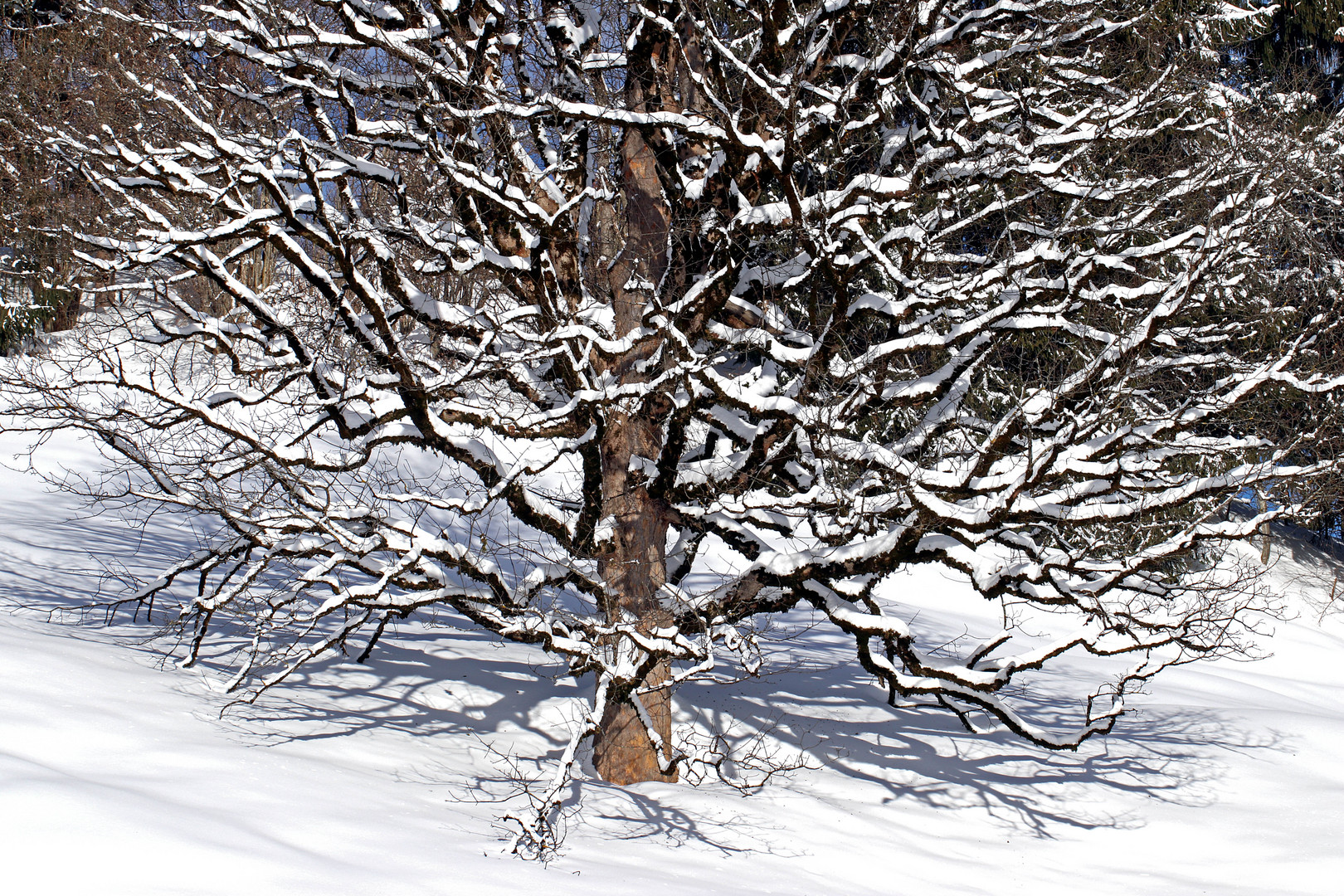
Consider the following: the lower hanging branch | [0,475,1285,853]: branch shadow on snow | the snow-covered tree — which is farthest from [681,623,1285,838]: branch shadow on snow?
the lower hanging branch

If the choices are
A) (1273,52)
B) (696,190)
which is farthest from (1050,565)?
(1273,52)

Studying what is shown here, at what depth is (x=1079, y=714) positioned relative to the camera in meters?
8.25

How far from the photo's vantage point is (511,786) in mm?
5188

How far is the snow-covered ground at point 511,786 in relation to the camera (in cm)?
332

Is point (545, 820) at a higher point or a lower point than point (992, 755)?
lower

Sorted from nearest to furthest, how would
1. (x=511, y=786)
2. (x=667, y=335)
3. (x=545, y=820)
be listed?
(x=545, y=820)
(x=667, y=335)
(x=511, y=786)

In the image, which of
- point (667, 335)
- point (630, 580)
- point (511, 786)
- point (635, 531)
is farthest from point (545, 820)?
point (667, 335)

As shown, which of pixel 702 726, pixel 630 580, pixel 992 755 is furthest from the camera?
pixel 992 755

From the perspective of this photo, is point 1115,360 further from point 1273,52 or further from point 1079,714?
point 1273,52

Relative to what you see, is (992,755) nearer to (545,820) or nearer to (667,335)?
(545,820)

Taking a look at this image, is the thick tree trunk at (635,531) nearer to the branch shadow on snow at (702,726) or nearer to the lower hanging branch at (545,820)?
the branch shadow on snow at (702,726)

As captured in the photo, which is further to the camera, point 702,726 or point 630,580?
point 702,726

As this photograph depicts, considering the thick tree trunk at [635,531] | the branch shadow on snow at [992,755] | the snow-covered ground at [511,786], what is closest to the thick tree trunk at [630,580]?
the thick tree trunk at [635,531]

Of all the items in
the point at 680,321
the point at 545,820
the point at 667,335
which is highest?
the point at 680,321
